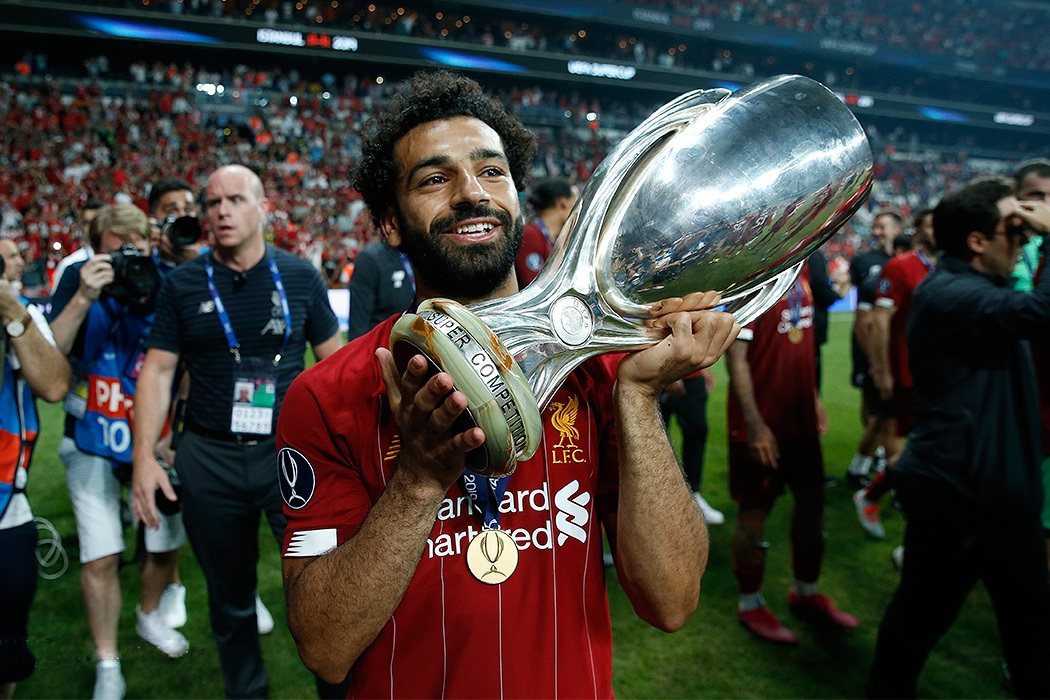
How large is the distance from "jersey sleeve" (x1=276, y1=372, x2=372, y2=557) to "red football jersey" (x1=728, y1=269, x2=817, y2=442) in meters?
2.53

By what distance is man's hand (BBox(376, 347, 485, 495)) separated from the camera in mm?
846

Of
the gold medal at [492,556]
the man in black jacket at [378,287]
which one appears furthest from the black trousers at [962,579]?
the man in black jacket at [378,287]

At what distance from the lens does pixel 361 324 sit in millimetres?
3900

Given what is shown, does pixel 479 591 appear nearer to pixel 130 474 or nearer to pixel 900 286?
pixel 130 474

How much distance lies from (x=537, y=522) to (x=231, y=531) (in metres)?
1.95

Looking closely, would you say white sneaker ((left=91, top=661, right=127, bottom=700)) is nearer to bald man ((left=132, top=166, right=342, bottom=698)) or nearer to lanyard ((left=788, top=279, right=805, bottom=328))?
bald man ((left=132, top=166, right=342, bottom=698))

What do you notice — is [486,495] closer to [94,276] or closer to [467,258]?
[467,258]

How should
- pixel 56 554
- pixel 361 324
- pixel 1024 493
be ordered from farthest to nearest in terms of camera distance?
1. pixel 56 554
2. pixel 361 324
3. pixel 1024 493

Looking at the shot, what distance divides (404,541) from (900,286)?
450 centimetres

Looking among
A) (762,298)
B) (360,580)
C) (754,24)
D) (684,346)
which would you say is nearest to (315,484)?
(360,580)

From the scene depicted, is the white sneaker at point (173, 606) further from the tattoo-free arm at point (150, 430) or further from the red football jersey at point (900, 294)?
the red football jersey at point (900, 294)

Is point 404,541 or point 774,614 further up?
point 404,541

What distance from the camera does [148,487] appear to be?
269 centimetres

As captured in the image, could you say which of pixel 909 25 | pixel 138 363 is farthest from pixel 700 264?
pixel 909 25
